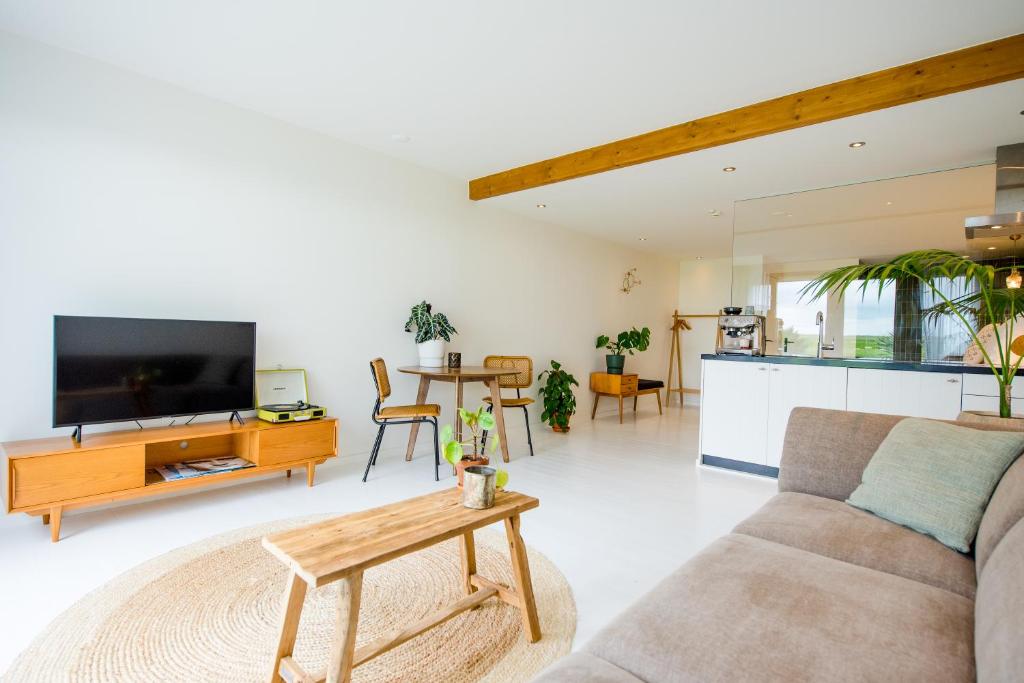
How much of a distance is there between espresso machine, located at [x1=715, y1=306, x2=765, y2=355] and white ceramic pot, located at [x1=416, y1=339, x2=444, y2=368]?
2436mm

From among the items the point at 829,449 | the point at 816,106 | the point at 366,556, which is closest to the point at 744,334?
the point at 816,106

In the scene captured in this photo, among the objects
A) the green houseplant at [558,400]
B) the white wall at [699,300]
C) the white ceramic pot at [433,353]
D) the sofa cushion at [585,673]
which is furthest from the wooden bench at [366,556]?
the white wall at [699,300]

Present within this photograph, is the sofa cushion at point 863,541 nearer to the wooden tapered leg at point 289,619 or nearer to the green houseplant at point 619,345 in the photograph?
the wooden tapered leg at point 289,619

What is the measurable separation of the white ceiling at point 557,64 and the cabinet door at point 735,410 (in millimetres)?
1583

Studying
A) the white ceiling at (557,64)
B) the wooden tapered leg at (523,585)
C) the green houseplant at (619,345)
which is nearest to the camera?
the wooden tapered leg at (523,585)

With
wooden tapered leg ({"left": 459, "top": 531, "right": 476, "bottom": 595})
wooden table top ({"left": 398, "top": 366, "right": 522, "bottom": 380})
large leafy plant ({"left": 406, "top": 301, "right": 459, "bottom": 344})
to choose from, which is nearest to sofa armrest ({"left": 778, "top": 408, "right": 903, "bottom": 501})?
wooden tapered leg ({"left": 459, "top": 531, "right": 476, "bottom": 595})

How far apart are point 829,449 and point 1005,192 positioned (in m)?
2.77

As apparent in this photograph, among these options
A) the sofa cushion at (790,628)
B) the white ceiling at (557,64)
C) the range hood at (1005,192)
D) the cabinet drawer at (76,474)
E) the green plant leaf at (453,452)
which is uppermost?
the white ceiling at (557,64)

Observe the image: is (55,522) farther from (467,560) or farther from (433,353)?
(433,353)

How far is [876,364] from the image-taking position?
362 cm

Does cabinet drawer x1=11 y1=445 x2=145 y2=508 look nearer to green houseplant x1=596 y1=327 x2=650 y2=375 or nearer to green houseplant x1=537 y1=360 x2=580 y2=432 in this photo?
green houseplant x1=537 y1=360 x2=580 y2=432

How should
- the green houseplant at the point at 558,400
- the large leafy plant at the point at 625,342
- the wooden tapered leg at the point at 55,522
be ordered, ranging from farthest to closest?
the large leafy plant at the point at 625,342
the green houseplant at the point at 558,400
the wooden tapered leg at the point at 55,522

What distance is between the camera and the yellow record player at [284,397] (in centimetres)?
338

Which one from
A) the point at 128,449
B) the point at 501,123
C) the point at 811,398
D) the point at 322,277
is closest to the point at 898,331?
the point at 811,398
